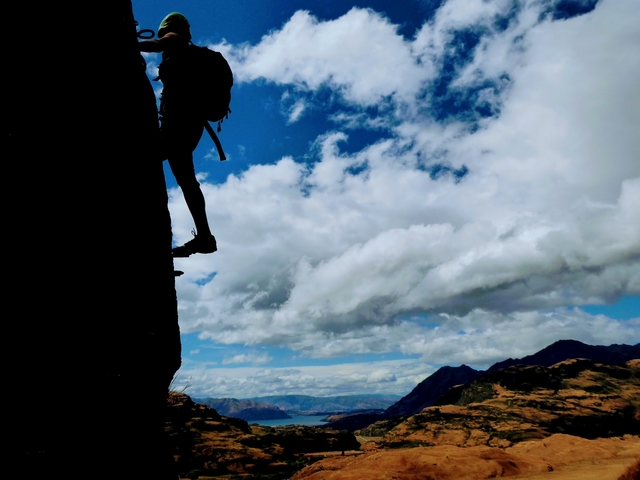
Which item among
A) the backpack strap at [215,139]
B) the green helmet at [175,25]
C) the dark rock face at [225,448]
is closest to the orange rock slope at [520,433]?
the dark rock face at [225,448]

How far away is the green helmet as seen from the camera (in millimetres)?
4570

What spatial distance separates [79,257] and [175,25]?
3.26 metres

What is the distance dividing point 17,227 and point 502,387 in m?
134

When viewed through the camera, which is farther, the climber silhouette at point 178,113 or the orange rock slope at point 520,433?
the orange rock slope at point 520,433

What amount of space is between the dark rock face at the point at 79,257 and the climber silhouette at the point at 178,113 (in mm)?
571

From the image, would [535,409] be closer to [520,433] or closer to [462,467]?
[520,433]

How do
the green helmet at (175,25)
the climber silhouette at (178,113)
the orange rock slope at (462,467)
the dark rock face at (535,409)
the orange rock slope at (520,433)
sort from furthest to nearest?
1. the dark rock face at (535,409)
2. the orange rock slope at (520,433)
3. the orange rock slope at (462,467)
4. the green helmet at (175,25)
5. the climber silhouette at (178,113)

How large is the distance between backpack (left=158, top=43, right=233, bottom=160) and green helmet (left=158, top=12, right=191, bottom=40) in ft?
0.71

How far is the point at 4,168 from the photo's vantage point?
2.36 m

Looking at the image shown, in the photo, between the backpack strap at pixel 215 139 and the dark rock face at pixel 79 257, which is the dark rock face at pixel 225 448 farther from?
the dark rock face at pixel 79 257

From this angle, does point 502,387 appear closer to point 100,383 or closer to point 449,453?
point 449,453

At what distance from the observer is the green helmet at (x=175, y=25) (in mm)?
4570

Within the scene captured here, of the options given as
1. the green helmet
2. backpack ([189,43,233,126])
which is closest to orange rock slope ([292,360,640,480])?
backpack ([189,43,233,126])

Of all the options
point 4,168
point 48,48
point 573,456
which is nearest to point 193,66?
point 48,48
